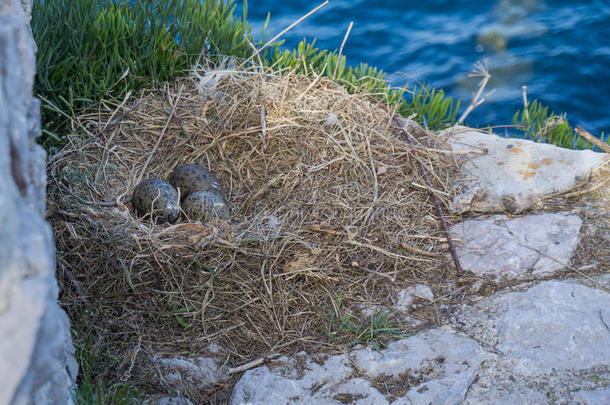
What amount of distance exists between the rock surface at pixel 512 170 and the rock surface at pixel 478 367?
2.36ft

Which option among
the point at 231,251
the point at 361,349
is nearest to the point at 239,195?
the point at 231,251

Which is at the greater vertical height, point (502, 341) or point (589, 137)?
point (589, 137)

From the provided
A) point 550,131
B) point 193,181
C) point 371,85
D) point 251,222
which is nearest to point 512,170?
point 550,131

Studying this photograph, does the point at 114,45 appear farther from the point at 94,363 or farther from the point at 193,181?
the point at 94,363

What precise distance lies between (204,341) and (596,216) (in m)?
2.00

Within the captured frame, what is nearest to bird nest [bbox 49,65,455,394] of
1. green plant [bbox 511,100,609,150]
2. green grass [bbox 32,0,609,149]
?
green grass [bbox 32,0,609,149]

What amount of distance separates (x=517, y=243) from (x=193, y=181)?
1.57 metres

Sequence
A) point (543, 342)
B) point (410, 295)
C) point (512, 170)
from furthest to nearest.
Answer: point (512, 170) < point (410, 295) < point (543, 342)

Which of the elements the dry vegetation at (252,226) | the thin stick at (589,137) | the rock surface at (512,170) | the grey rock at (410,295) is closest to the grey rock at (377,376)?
the dry vegetation at (252,226)

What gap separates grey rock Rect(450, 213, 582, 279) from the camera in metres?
2.85

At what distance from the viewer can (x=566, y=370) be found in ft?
7.42

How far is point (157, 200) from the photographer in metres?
2.89

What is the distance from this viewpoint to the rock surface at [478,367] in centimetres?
221

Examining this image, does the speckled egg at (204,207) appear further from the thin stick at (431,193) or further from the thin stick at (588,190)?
the thin stick at (588,190)
